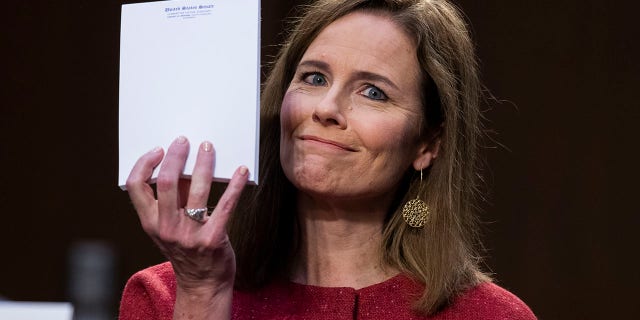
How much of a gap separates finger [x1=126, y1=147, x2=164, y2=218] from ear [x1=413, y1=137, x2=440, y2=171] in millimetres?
650

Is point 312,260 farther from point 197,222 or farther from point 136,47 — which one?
point 136,47

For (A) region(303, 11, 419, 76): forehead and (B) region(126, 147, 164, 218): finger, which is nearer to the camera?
(B) region(126, 147, 164, 218): finger

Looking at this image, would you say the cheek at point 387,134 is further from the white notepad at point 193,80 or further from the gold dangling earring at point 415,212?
the white notepad at point 193,80

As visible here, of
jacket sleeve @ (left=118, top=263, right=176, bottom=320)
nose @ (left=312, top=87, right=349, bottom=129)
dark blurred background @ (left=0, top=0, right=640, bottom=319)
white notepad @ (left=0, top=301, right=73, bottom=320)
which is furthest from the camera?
dark blurred background @ (left=0, top=0, right=640, bottom=319)

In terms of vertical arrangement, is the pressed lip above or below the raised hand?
above

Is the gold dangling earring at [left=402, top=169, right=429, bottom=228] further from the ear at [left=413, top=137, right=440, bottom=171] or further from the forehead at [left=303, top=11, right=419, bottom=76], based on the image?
the forehead at [left=303, top=11, right=419, bottom=76]

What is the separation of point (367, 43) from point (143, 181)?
57 cm

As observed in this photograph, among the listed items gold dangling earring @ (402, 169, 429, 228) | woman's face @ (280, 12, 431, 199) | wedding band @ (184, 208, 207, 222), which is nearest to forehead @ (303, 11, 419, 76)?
woman's face @ (280, 12, 431, 199)

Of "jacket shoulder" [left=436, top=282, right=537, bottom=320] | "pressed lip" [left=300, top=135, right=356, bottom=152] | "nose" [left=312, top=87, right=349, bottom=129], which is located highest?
"nose" [left=312, top=87, right=349, bottom=129]

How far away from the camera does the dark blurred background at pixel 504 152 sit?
129 inches

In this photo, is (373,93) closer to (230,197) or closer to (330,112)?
(330,112)

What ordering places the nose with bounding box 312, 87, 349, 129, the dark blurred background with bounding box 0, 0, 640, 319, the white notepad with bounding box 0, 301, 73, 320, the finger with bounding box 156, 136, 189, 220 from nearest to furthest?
the finger with bounding box 156, 136, 189, 220 < the nose with bounding box 312, 87, 349, 129 < the white notepad with bounding box 0, 301, 73, 320 < the dark blurred background with bounding box 0, 0, 640, 319

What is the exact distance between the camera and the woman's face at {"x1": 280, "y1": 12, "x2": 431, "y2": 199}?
1.84m

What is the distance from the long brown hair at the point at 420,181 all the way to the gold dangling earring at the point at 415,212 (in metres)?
0.01
